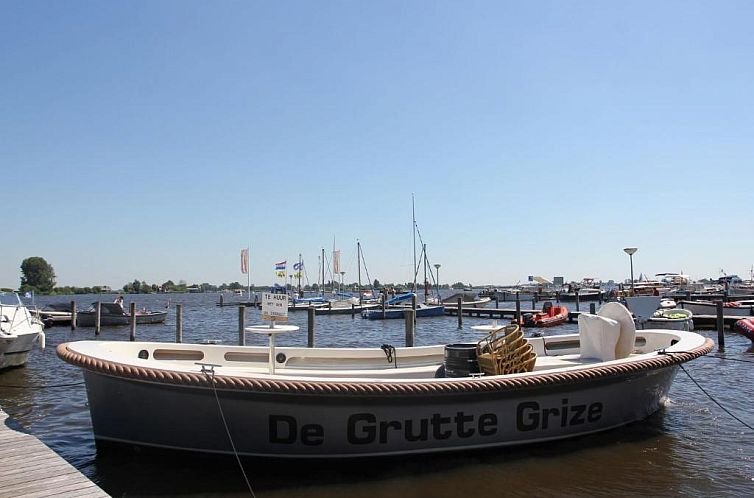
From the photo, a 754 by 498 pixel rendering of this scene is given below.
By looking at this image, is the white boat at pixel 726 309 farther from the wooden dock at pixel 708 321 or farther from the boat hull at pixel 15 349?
the boat hull at pixel 15 349

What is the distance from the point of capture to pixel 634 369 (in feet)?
23.8

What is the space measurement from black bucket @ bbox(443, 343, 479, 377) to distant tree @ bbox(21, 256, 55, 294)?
149 m

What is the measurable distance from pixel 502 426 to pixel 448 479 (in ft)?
3.25

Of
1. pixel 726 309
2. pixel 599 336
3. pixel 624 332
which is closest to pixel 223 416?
pixel 599 336

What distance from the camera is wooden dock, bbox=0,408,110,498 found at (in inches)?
185

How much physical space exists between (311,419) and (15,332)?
36.2ft

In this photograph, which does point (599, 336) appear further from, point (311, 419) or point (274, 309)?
point (274, 309)

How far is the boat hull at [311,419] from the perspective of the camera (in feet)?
19.7

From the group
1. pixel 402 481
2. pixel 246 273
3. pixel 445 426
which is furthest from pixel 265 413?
pixel 246 273

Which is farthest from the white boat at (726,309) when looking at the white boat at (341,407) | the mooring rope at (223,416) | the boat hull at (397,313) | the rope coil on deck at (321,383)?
the mooring rope at (223,416)

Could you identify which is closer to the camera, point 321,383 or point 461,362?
point 321,383

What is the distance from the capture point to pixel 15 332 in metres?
13.4

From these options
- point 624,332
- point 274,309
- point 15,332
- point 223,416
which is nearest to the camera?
point 223,416

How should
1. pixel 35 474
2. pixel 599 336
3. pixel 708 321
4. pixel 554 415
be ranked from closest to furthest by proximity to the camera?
pixel 35 474
pixel 554 415
pixel 599 336
pixel 708 321
